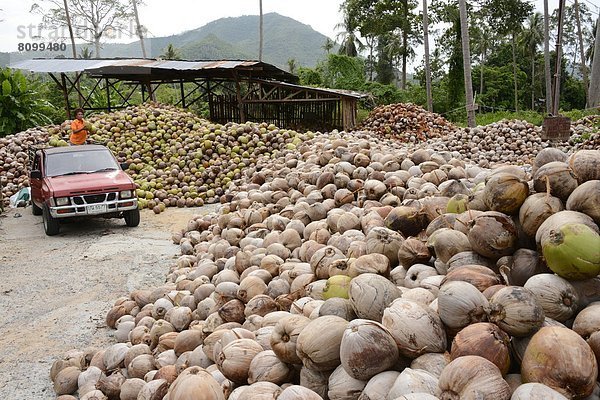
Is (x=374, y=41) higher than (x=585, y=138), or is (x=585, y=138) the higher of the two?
(x=374, y=41)

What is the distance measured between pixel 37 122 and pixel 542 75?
4325cm

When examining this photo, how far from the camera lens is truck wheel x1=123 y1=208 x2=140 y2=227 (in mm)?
10180

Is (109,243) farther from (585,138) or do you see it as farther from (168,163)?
(585,138)

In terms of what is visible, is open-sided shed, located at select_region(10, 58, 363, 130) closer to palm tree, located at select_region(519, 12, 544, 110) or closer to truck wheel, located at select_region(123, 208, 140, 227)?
truck wheel, located at select_region(123, 208, 140, 227)

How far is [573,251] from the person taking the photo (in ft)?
7.54

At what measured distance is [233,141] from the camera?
43.6 ft

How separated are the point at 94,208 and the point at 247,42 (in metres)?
134

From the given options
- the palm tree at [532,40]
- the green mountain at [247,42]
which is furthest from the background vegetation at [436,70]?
the green mountain at [247,42]

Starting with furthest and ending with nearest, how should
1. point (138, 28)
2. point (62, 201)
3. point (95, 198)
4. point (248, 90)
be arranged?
point (138, 28) → point (248, 90) → point (95, 198) → point (62, 201)

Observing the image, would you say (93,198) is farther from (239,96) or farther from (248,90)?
(248,90)

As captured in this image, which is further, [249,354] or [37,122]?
[37,122]

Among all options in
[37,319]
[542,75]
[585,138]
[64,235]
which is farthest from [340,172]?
[542,75]

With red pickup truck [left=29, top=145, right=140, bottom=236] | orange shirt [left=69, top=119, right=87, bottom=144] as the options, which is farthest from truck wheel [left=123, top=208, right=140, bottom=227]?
orange shirt [left=69, top=119, right=87, bottom=144]

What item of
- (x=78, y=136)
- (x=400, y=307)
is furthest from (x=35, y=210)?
(x=400, y=307)
